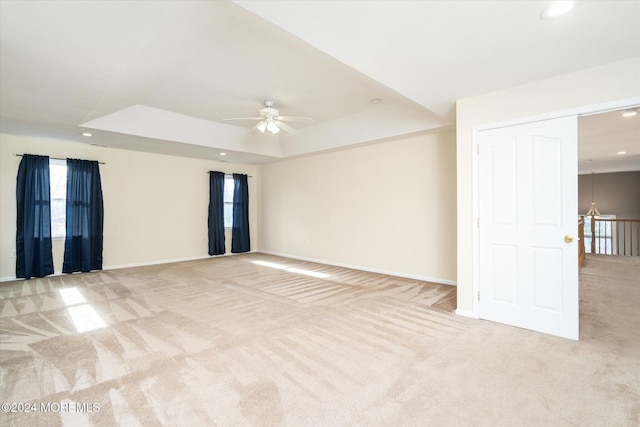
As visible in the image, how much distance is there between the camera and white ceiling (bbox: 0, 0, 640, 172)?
1.92 metres

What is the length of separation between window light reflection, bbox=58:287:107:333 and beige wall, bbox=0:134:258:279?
176 centimetres

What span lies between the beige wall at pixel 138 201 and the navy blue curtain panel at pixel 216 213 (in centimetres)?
19

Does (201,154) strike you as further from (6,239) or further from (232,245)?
(6,239)

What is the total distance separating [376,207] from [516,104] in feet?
9.54

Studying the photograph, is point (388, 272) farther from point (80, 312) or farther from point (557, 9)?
point (80, 312)

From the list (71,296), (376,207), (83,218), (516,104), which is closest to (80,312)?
(71,296)

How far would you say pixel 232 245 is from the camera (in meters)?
7.67

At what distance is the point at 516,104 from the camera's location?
118 inches

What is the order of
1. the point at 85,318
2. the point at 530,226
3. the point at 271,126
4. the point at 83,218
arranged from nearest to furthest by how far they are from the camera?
the point at 530,226 → the point at 85,318 → the point at 271,126 → the point at 83,218

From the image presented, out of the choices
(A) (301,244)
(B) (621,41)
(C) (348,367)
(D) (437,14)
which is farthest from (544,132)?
(A) (301,244)

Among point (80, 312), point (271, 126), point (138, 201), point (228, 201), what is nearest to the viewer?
point (80, 312)

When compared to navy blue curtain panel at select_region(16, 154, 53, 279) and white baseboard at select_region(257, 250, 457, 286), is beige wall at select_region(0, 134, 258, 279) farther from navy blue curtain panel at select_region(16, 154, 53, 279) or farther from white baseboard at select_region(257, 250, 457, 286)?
white baseboard at select_region(257, 250, 457, 286)

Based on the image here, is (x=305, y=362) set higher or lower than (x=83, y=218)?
lower

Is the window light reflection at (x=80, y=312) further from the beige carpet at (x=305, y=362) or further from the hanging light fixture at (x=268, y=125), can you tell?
the hanging light fixture at (x=268, y=125)
